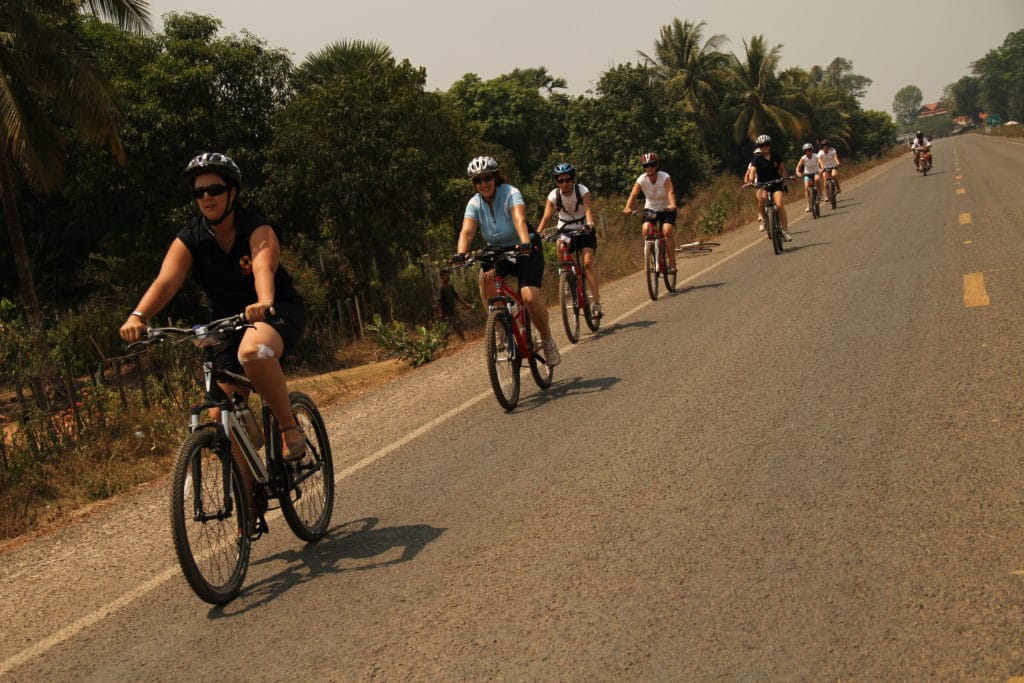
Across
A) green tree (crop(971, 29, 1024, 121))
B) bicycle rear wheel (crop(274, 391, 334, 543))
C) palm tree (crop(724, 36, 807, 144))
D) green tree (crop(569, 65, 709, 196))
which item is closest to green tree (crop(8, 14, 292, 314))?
green tree (crop(569, 65, 709, 196))

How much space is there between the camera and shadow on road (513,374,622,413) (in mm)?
8469

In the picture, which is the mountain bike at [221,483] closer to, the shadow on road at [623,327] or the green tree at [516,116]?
the shadow on road at [623,327]

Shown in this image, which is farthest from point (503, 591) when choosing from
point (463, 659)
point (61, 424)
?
point (61, 424)

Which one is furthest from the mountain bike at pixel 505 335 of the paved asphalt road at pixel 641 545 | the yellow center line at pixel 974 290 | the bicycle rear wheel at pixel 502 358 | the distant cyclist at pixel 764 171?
the distant cyclist at pixel 764 171

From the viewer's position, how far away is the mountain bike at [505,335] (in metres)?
8.10

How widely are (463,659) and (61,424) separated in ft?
24.0

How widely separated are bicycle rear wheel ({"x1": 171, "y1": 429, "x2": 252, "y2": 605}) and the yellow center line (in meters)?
7.46

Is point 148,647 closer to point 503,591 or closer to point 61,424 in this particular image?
point 503,591

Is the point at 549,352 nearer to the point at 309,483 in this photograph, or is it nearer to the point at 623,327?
the point at 623,327

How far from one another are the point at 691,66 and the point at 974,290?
59.1m

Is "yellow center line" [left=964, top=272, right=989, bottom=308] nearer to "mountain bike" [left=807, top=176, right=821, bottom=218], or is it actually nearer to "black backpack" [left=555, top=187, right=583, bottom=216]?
"black backpack" [left=555, top=187, right=583, bottom=216]

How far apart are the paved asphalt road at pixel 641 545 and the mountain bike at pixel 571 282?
2.14m

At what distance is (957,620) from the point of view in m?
3.41

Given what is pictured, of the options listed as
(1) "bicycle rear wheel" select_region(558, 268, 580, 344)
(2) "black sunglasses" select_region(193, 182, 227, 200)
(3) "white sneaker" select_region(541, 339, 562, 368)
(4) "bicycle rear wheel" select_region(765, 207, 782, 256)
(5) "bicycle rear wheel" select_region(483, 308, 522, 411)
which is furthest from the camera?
(4) "bicycle rear wheel" select_region(765, 207, 782, 256)
